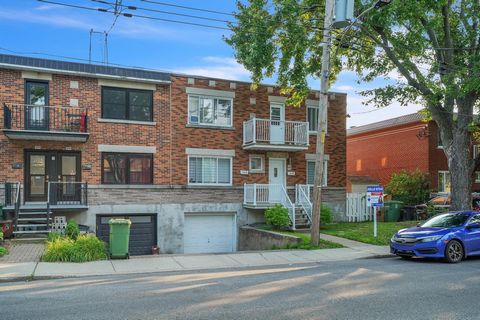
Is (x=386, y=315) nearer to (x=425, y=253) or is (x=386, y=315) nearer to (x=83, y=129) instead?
(x=425, y=253)

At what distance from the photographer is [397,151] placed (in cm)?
3275

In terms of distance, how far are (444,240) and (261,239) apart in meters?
8.68

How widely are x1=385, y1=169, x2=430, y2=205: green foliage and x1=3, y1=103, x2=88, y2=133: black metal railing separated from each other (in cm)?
1903

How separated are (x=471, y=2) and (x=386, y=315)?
16336mm

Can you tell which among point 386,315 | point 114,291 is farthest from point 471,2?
point 114,291

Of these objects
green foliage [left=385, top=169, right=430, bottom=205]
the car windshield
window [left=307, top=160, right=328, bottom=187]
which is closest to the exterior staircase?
window [left=307, top=160, right=328, bottom=187]

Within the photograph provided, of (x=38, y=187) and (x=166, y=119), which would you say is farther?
(x=166, y=119)

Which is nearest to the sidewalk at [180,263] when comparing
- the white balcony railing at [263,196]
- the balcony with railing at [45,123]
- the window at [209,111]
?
the white balcony railing at [263,196]

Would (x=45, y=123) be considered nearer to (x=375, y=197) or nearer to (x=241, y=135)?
(x=241, y=135)

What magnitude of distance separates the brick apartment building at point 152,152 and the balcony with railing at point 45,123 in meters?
0.04

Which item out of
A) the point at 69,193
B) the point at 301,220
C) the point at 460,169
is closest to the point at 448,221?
the point at 460,169

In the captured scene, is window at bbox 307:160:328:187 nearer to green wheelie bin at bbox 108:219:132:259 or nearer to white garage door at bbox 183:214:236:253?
white garage door at bbox 183:214:236:253

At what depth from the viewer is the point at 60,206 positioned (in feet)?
59.7

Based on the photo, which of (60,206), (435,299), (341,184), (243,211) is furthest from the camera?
(341,184)
